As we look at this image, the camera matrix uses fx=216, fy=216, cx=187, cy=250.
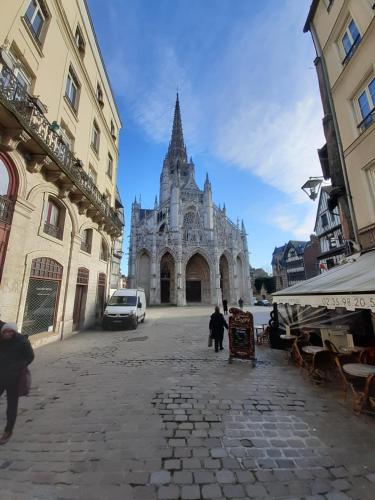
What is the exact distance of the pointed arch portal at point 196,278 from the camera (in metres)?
36.9

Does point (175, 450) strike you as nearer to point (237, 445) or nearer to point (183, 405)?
point (237, 445)

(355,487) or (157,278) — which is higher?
(157,278)

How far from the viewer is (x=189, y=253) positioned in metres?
35.1

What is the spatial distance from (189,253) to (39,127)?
95.0 ft

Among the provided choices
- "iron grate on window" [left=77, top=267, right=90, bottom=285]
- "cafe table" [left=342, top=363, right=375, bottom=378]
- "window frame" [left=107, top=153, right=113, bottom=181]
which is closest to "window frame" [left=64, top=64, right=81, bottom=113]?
"window frame" [left=107, top=153, right=113, bottom=181]

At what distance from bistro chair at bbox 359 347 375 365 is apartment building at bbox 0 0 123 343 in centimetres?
867

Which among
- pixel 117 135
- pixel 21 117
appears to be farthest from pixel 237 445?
pixel 117 135

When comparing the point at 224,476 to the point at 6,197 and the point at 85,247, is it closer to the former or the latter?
the point at 6,197

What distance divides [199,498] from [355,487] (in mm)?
1506

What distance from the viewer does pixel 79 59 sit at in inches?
415

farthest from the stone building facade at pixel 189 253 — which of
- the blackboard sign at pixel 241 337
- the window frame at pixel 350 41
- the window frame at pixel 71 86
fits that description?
the window frame at pixel 350 41

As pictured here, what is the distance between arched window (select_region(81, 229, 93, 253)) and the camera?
11.6 meters

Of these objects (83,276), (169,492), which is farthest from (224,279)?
(169,492)

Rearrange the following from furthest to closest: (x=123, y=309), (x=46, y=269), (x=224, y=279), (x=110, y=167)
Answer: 1. (x=224, y=279)
2. (x=110, y=167)
3. (x=123, y=309)
4. (x=46, y=269)
